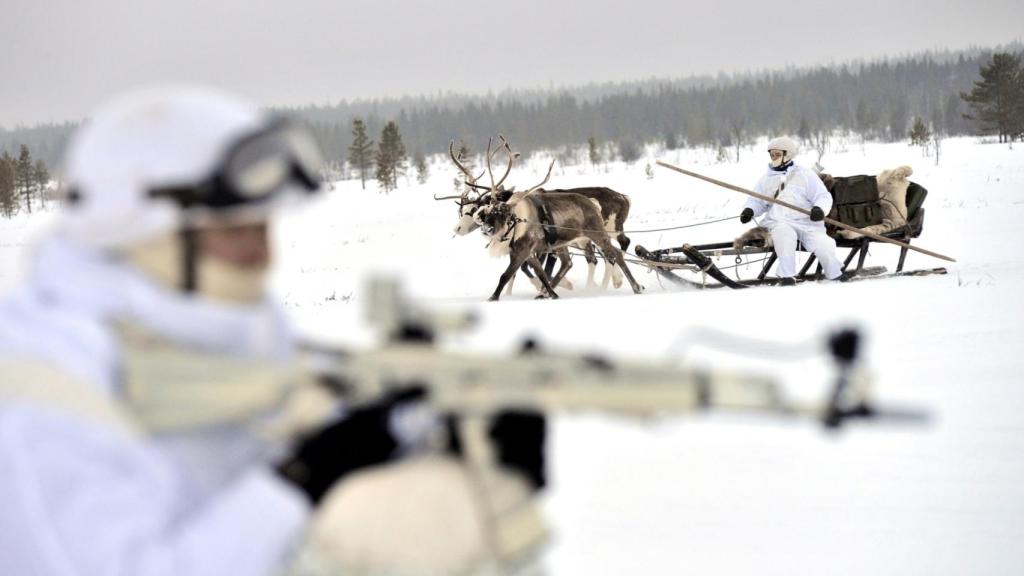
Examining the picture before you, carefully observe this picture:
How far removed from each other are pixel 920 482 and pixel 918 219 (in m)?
8.95

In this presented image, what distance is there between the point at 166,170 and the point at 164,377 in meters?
0.28

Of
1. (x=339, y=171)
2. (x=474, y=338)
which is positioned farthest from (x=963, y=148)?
(x=339, y=171)

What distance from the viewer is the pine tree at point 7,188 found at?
4847cm

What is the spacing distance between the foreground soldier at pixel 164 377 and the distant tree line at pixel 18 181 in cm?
4748

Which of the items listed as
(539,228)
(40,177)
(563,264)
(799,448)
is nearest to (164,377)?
(799,448)

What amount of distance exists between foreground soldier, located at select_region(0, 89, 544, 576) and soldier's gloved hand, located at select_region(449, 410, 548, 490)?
136mm

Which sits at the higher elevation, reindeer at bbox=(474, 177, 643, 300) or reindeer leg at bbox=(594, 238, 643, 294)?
reindeer at bbox=(474, 177, 643, 300)

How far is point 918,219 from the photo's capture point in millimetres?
12242

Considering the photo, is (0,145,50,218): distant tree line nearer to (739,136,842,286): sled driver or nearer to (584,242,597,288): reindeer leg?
(584,242,597,288): reindeer leg

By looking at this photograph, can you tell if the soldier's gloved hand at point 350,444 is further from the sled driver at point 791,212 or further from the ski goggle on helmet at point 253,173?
the sled driver at point 791,212

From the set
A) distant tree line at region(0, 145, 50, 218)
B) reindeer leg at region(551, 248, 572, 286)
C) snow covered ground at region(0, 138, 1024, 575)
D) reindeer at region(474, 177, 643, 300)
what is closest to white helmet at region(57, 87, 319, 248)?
snow covered ground at region(0, 138, 1024, 575)

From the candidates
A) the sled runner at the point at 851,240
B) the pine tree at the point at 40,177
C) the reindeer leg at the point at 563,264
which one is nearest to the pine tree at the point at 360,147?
the pine tree at the point at 40,177

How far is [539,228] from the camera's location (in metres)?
12.6

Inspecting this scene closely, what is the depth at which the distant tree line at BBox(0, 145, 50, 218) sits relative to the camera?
48750 millimetres
